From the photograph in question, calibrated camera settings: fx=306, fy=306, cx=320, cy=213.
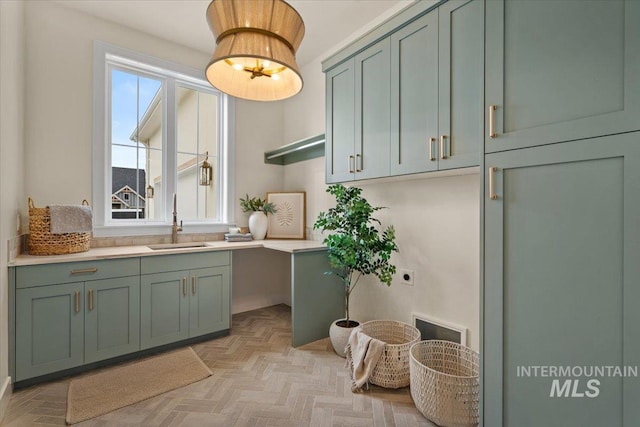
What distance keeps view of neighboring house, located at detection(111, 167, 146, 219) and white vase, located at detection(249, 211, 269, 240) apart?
1136mm

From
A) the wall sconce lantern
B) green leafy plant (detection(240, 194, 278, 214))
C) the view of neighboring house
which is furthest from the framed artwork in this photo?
the view of neighboring house

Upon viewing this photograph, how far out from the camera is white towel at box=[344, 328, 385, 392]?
83.3 inches

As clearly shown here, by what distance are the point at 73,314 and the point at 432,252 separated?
8.96ft

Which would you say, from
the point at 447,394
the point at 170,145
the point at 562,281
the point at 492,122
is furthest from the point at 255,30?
the point at 170,145

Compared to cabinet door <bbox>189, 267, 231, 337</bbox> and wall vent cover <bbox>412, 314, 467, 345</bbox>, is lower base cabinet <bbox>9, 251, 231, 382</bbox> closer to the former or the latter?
cabinet door <bbox>189, 267, 231, 337</bbox>

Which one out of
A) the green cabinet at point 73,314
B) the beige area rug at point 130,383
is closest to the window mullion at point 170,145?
the green cabinet at point 73,314

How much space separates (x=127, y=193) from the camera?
10.3 ft

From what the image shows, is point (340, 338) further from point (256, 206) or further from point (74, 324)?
point (74, 324)

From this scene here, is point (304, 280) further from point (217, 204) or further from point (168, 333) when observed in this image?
point (217, 204)

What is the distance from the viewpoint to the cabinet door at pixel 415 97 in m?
1.97

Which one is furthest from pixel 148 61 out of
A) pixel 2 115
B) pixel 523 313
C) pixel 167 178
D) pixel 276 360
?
pixel 523 313

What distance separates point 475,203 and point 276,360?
1978 mm

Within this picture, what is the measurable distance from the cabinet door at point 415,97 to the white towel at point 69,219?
2439mm

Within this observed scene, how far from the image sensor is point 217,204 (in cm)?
371
